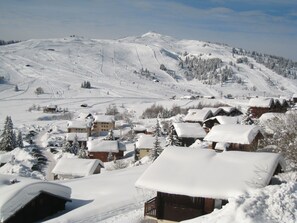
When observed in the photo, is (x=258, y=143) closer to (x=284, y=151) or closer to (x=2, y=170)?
(x=284, y=151)

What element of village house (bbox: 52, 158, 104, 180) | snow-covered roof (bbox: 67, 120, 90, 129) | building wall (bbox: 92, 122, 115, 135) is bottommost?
building wall (bbox: 92, 122, 115, 135)

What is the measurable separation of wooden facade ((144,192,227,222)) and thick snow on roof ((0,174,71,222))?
8040mm

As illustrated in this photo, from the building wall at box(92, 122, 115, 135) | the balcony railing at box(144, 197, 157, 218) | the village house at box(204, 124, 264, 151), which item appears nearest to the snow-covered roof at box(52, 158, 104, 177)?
the village house at box(204, 124, 264, 151)

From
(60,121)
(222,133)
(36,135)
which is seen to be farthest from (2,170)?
(60,121)

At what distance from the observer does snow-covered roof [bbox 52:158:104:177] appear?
47.0 meters

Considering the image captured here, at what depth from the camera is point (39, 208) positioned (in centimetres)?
2552

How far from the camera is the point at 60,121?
118438mm

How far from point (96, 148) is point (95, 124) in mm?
33741

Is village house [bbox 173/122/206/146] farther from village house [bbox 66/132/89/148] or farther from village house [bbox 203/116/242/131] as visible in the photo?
village house [bbox 66/132/89/148]

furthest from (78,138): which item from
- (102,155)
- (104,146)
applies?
(104,146)

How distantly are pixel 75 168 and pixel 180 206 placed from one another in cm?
2940

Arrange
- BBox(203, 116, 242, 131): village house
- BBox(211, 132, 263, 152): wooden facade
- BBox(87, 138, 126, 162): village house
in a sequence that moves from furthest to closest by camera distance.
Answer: BBox(87, 138, 126, 162): village house → BBox(203, 116, 242, 131): village house → BBox(211, 132, 263, 152): wooden facade

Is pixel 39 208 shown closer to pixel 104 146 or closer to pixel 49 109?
pixel 104 146

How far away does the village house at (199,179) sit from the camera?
18359 mm
